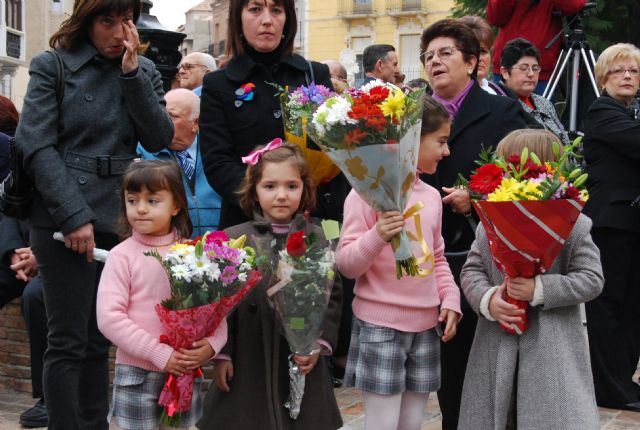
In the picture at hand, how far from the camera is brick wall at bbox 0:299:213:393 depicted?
6.04m

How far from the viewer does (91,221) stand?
159 inches

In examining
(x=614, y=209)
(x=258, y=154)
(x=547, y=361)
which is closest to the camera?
(x=547, y=361)

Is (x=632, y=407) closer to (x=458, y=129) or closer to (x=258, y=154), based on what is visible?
(x=458, y=129)

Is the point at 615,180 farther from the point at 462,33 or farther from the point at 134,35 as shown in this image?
the point at 134,35

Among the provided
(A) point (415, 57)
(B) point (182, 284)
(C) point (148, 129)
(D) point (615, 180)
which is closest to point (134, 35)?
(C) point (148, 129)

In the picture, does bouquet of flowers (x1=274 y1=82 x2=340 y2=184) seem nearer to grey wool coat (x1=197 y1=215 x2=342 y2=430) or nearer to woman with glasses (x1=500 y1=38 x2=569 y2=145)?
grey wool coat (x1=197 y1=215 x2=342 y2=430)

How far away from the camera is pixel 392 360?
12.3 ft

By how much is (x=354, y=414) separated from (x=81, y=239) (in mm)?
2205

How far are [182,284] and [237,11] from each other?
155cm

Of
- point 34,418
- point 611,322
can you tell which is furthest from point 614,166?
point 34,418

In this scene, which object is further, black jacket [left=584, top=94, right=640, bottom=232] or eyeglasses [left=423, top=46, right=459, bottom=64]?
black jacket [left=584, top=94, right=640, bottom=232]

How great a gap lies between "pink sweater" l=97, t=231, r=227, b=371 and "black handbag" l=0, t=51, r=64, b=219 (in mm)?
634

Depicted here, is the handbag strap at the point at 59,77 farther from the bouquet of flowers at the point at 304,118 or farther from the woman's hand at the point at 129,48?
the bouquet of flowers at the point at 304,118

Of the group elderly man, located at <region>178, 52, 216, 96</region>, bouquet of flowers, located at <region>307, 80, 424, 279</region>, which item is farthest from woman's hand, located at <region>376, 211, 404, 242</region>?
elderly man, located at <region>178, 52, 216, 96</region>
